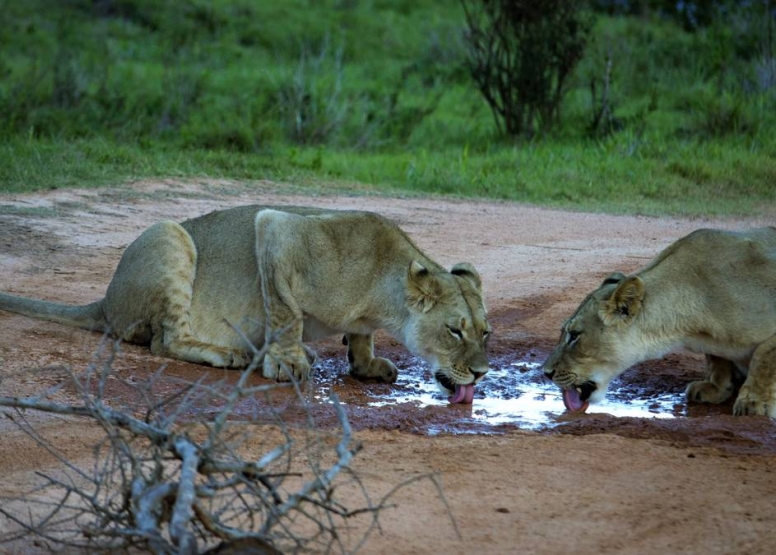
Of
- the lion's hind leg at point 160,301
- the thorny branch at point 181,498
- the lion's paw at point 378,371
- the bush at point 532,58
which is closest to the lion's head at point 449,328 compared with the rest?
the lion's paw at point 378,371

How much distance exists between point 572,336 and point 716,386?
81cm

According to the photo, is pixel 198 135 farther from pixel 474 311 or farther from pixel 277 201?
pixel 474 311

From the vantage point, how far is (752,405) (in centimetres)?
579

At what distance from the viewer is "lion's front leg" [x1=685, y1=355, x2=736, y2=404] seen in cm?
629

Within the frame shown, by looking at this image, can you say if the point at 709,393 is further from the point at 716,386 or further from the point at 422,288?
the point at 422,288

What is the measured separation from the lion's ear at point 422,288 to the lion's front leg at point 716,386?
4.61 feet

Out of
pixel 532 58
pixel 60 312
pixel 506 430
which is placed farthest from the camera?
pixel 532 58

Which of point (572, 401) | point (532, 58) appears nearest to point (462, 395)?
point (572, 401)

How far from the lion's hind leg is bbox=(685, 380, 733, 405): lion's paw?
91.5 inches

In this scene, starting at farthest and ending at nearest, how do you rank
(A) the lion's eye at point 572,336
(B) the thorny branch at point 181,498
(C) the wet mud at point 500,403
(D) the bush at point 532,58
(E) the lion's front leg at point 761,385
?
(D) the bush at point 532,58
(A) the lion's eye at point 572,336
(E) the lion's front leg at point 761,385
(C) the wet mud at point 500,403
(B) the thorny branch at point 181,498

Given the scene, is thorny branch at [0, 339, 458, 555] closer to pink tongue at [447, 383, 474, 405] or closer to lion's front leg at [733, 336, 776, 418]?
pink tongue at [447, 383, 474, 405]

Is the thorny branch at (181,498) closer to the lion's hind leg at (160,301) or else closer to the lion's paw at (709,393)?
the lion's hind leg at (160,301)

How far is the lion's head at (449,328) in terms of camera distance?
6.01 metres

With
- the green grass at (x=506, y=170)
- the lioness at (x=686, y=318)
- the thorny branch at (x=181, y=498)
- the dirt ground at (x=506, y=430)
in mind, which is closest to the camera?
the thorny branch at (x=181, y=498)
